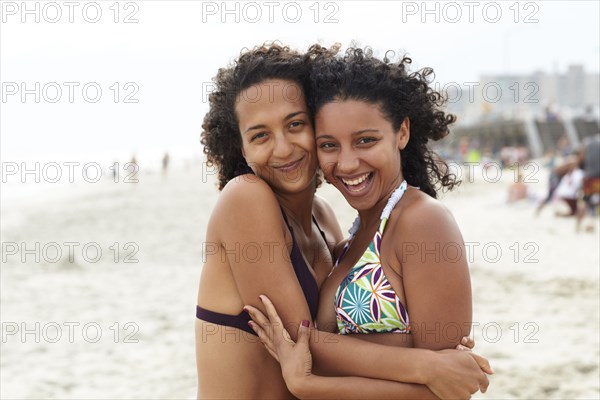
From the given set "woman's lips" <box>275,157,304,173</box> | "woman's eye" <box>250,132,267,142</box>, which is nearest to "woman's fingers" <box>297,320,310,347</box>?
"woman's lips" <box>275,157,304,173</box>

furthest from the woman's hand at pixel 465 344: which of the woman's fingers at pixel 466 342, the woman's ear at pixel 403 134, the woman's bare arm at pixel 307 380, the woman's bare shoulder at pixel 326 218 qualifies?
the woman's bare shoulder at pixel 326 218

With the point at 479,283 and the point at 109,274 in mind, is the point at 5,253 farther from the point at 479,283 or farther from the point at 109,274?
the point at 479,283

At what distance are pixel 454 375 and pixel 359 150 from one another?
891 millimetres

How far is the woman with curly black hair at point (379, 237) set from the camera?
7.10ft

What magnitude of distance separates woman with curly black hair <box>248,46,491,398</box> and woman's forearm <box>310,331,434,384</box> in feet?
0.10

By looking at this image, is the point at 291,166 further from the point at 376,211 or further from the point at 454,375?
the point at 454,375

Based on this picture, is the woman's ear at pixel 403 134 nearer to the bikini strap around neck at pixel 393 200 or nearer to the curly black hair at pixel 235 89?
the bikini strap around neck at pixel 393 200

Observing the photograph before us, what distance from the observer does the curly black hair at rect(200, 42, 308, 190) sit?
245 cm

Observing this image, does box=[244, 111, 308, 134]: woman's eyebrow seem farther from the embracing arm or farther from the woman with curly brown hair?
the embracing arm

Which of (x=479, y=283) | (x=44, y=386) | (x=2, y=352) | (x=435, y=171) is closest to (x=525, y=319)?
(x=479, y=283)

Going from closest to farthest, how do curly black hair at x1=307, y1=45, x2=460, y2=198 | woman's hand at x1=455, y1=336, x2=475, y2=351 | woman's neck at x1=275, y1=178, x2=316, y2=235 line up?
woman's hand at x1=455, y1=336, x2=475, y2=351 < curly black hair at x1=307, y1=45, x2=460, y2=198 < woman's neck at x1=275, y1=178, x2=316, y2=235

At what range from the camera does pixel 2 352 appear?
236 inches

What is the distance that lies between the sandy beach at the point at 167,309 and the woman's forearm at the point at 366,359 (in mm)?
2709

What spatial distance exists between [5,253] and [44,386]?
308 inches
